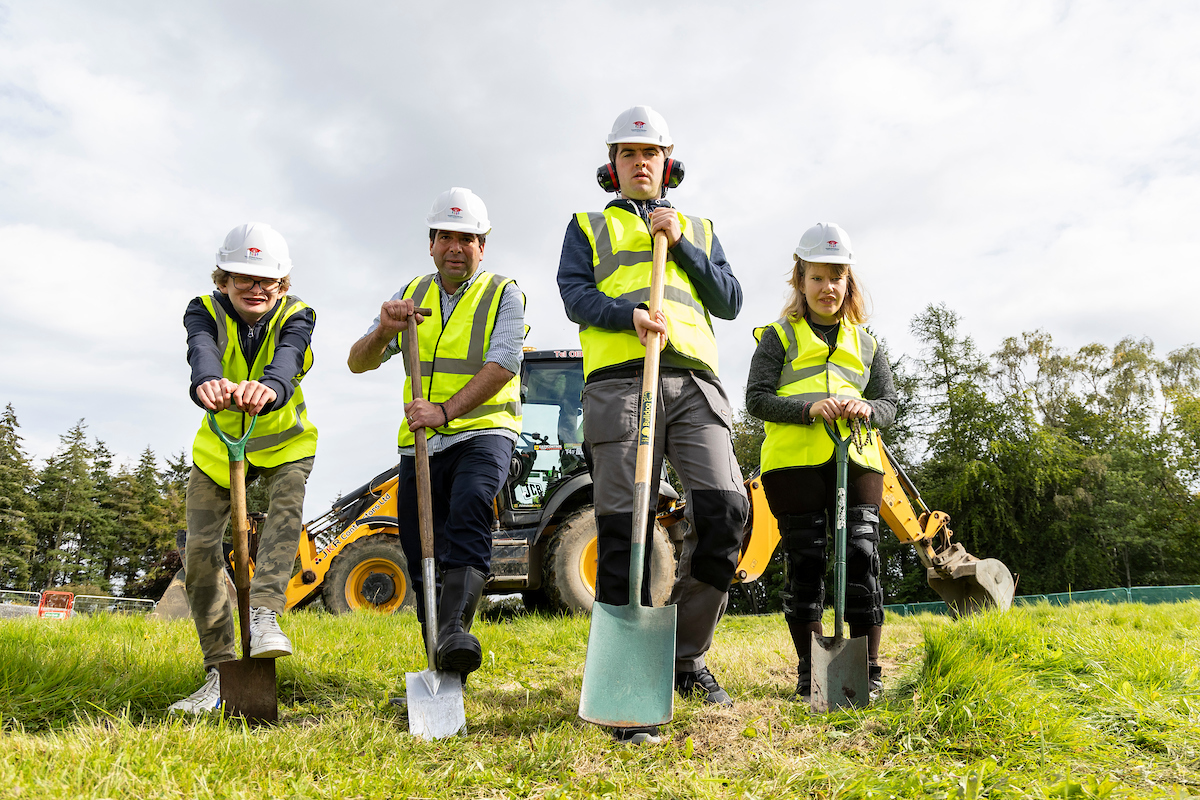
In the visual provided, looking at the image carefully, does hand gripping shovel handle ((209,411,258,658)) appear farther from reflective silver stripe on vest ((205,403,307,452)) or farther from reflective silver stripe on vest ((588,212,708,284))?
reflective silver stripe on vest ((588,212,708,284))

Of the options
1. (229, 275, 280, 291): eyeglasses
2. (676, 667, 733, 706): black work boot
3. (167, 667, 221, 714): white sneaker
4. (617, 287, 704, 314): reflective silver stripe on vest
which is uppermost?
(229, 275, 280, 291): eyeglasses

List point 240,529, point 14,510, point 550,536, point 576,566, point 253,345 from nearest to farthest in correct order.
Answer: point 240,529 < point 253,345 < point 576,566 < point 550,536 < point 14,510

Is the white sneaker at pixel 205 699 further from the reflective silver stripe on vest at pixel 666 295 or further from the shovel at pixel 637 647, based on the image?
the reflective silver stripe on vest at pixel 666 295

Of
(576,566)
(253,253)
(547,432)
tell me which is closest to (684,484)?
(253,253)

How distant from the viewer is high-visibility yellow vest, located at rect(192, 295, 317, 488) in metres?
3.13

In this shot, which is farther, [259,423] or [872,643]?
[872,643]

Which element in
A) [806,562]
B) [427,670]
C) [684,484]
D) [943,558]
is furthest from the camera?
[943,558]

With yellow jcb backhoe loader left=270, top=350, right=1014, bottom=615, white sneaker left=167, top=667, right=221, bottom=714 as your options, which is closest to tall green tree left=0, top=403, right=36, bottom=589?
yellow jcb backhoe loader left=270, top=350, right=1014, bottom=615

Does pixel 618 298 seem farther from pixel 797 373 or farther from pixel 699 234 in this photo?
pixel 797 373

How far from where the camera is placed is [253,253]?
3.17m

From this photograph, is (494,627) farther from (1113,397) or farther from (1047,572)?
(1113,397)

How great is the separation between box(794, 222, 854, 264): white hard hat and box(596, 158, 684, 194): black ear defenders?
0.71 meters

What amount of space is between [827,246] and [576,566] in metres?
4.37

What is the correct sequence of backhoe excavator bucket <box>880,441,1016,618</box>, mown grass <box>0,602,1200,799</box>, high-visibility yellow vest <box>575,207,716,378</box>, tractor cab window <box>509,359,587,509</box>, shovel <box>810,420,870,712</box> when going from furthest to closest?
tractor cab window <box>509,359,587,509</box>, backhoe excavator bucket <box>880,441,1016,618</box>, high-visibility yellow vest <box>575,207,716,378</box>, shovel <box>810,420,870,712</box>, mown grass <box>0,602,1200,799</box>
